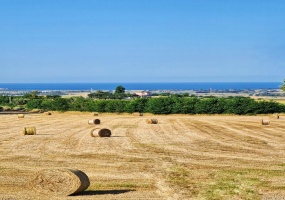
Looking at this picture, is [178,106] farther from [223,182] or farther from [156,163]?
[223,182]

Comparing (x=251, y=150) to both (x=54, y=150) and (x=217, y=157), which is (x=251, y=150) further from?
(x=54, y=150)

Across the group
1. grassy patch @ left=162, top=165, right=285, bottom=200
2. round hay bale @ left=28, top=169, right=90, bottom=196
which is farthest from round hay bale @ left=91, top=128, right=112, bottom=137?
round hay bale @ left=28, top=169, right=90, bottom=196

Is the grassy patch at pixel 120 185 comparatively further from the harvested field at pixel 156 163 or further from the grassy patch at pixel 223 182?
the grassy patch at pixel 223 182

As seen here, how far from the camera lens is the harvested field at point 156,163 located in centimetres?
1772

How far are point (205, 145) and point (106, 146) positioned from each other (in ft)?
20.0

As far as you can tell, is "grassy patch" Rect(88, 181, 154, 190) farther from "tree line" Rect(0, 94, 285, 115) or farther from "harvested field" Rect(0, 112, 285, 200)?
"tree line" Rect(0, 94, 285, 115)

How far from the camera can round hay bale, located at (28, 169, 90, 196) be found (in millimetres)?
15914

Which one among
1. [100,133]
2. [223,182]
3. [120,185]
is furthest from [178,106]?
[120,185]

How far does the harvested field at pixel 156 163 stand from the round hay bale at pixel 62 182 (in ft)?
0.80

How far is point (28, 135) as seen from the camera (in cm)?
3762

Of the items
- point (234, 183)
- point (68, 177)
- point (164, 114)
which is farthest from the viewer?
point (164, 114)

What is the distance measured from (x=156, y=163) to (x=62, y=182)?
860 cm

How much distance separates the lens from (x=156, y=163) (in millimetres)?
24000

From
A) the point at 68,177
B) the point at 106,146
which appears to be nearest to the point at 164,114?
the point at 106,146
